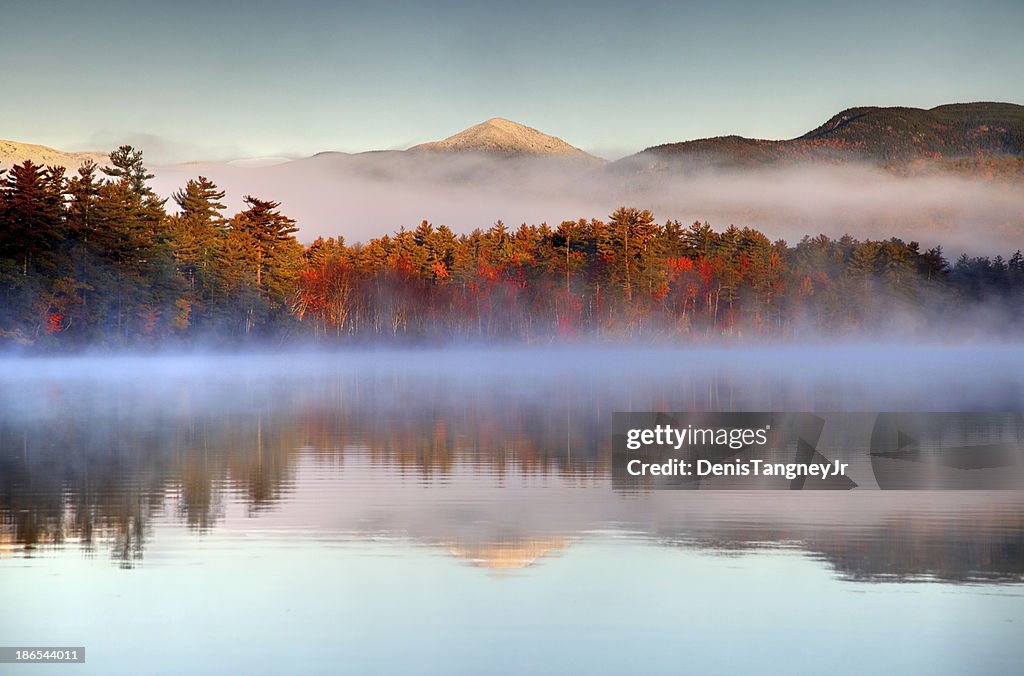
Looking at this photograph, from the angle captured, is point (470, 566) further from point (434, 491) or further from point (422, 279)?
point (422, 279)

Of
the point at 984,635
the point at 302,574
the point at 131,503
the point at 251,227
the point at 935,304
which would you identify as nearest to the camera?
the point at 984,635

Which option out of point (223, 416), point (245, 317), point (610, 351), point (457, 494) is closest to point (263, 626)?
point (457, 494)

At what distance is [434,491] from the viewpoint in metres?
14.9

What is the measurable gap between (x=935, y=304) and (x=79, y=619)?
144389mm

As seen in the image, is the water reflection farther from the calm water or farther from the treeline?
the treeline

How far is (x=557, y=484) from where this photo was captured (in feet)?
50.9

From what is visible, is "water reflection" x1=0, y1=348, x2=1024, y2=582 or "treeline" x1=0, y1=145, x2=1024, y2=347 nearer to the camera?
"water reflection" x1=0, y1=348, x2=1024, y2=582

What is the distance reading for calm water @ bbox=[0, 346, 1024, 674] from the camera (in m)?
8.02

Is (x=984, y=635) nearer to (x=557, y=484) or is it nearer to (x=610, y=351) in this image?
(x=557, y=484)

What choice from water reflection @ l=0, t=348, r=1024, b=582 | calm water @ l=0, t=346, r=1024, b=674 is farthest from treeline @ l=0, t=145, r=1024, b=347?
calm water @ l=0, t=346, r=1024, b=674

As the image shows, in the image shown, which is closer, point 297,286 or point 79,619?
point 79,619

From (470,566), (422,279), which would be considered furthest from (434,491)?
(422,279)

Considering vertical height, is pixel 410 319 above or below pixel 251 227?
below

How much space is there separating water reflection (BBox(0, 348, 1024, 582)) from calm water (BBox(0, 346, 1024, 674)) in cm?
6
